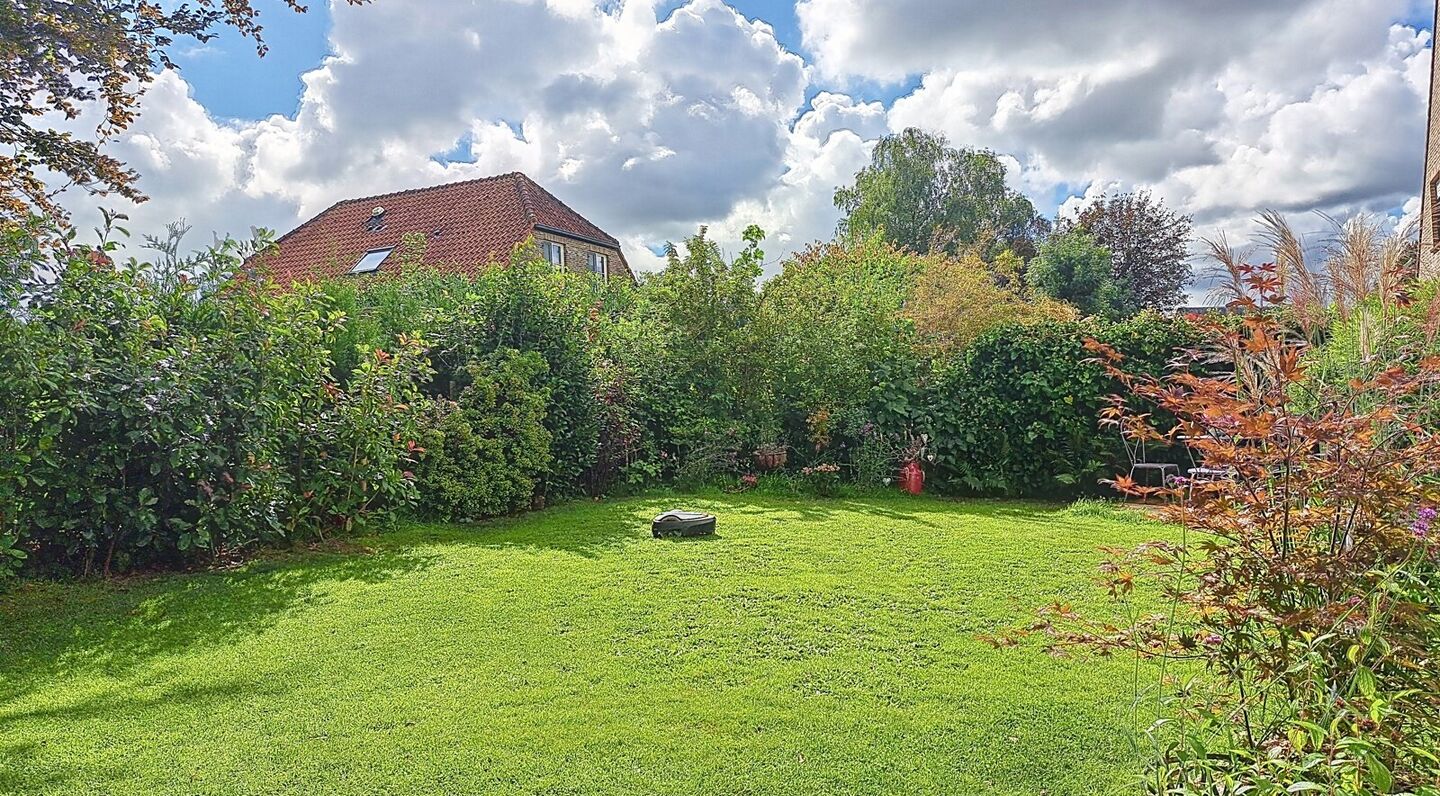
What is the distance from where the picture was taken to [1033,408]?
9.36 meters

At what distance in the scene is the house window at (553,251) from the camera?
870 inches

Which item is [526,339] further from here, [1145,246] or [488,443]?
[1145,246]

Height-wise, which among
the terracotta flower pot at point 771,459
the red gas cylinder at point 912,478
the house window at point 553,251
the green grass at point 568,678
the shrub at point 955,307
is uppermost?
the house window at point 553,251

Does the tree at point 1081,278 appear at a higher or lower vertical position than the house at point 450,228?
lower

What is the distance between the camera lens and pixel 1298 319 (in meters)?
2.45


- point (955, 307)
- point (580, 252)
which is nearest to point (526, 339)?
point (955, 307)

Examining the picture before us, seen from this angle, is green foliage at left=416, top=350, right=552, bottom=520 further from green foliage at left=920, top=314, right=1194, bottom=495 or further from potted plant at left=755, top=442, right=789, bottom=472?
green foliage at left=920, top=314, right=1194, bottom=495

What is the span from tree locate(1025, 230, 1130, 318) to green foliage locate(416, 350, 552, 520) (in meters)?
17.7

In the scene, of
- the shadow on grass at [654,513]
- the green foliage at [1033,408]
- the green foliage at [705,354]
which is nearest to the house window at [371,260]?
the green foliage at [705,354]

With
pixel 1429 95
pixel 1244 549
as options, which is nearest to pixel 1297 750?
pixel 1244 549

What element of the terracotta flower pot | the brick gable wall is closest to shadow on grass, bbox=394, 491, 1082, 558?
the terracotta flower pot

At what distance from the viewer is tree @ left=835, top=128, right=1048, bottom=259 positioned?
92.1ft

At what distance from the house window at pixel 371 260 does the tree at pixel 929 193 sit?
50.2 feet

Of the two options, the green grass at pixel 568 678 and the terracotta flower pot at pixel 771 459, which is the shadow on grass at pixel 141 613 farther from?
the terracotta flower pot at pixel 771 459
